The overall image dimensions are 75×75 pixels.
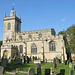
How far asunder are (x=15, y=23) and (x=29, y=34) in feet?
23.5

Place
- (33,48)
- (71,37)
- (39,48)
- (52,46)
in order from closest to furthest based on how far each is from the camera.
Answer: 1. (71,37)
2. (52,46)
3. (39,48)
4. (33,48)

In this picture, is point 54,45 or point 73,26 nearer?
point 73,26

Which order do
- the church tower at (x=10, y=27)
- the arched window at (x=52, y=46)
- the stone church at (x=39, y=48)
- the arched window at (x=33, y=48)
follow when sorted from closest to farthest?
the stone church at (x=39, y=48)
the arched window at (x=52, y=46)
the arched window at (x=33, y=48)
the church tower at (x=10, y=27)

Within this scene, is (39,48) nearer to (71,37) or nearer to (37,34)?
(37,34)

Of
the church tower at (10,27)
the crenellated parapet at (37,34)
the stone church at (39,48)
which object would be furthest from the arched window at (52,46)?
the church tower at (10,27)

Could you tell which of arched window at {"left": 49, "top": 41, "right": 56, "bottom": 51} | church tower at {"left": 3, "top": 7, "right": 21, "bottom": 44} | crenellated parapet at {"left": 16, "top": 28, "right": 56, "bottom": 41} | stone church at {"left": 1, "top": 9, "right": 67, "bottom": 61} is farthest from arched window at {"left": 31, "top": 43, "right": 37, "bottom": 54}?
church tower at {"left": 3, "top": 7, "right": 21, "bottom": 44}

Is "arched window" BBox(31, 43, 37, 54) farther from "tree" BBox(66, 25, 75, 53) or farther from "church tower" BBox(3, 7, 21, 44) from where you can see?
"church tower" BBox(3, 7, 21, 44)

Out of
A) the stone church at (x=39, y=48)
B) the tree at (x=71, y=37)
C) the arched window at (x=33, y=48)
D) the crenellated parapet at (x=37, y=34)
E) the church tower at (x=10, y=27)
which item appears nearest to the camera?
the tree at (x=71, y=37)

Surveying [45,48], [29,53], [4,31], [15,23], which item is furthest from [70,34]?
[4,31]

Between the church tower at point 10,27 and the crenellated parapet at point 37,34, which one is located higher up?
the church tower at point 10,27

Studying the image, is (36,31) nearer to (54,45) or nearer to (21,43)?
(21,43)

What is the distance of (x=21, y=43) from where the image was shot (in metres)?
33.0

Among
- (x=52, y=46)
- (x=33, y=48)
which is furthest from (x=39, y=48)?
(x=52, y=46)

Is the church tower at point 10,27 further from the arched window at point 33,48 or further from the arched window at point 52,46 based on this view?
the arched window at point 52,46
